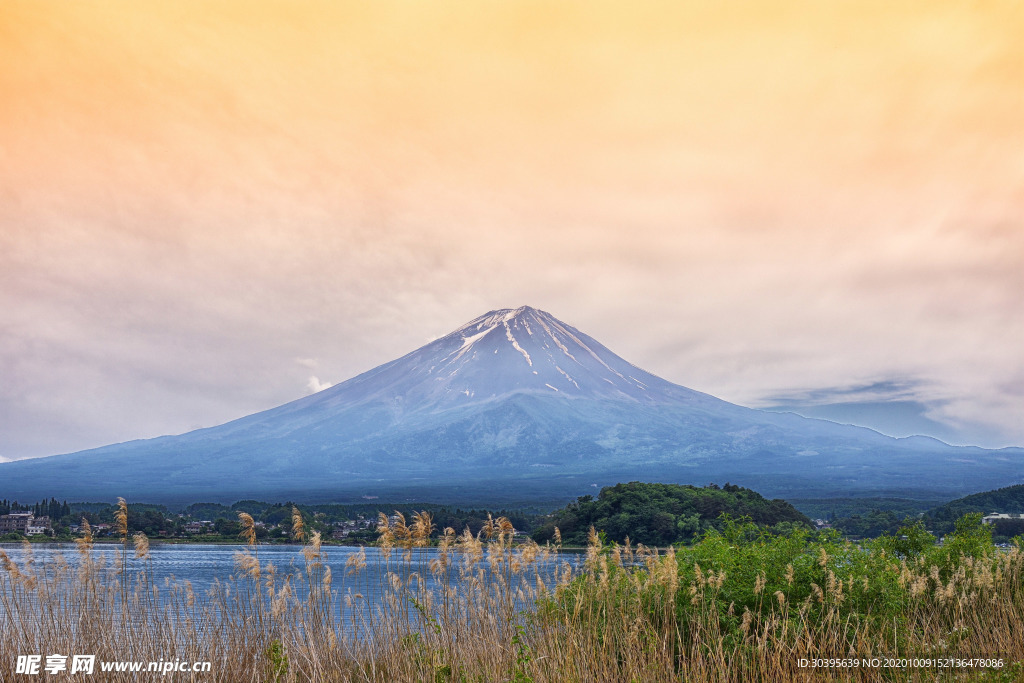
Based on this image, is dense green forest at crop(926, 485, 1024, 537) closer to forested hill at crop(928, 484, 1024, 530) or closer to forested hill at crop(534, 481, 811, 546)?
forested hill at crop(928, 484, 1024, 530)

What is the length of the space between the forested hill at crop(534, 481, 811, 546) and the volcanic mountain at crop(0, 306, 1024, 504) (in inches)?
3208

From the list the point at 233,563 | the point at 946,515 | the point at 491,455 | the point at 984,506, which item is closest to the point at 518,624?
the point at 233,563

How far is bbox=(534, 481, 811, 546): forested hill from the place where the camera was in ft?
112

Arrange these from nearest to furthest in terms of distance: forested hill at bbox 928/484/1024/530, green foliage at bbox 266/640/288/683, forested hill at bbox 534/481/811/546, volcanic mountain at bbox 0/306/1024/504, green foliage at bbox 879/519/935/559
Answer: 1. green foliage at bbox 266/640/288/683
2. green foliage at bbox 879/519/935/559
3. forested hill at bbox 534/481/811/546
4. forested hill at bbox 928/484/1024/530
5. volcanic mountain at bbox 0/306/1024/504

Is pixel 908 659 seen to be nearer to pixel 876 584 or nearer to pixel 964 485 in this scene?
pixel 876 584

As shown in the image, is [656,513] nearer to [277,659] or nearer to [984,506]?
[277,659]

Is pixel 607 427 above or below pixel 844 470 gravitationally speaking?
above

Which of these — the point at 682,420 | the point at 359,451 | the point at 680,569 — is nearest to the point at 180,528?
the point at 680,569

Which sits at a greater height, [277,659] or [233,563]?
[233,563]

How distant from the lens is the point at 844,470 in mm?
170250

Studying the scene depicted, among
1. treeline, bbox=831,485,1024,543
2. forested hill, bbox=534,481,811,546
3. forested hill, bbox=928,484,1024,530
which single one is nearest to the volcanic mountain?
forested hill, bbox=928,484,1024,530

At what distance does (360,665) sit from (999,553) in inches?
396

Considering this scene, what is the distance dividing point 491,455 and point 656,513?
134432mm

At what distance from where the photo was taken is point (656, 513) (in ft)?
115
